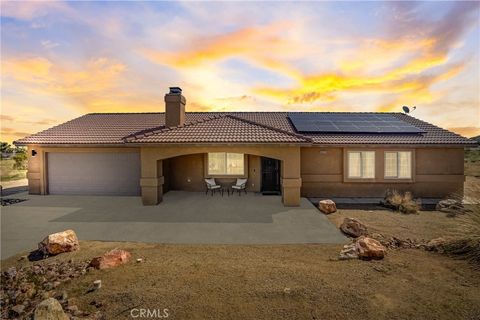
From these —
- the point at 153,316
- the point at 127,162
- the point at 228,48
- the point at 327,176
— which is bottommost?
the point at 153,316

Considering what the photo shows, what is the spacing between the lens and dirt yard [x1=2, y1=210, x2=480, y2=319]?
3811 millimetres

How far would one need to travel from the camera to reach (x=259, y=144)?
10.5m

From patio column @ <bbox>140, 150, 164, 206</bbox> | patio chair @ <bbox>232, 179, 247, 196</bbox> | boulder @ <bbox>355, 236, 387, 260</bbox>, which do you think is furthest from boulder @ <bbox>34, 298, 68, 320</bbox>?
patio chair @ <bbox>232, 179, 247, 196</bbox>

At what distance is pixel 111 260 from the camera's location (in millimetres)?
5461

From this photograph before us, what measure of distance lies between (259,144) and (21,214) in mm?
11010

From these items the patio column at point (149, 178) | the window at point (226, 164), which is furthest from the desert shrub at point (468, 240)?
the patio column at point (149, 178)

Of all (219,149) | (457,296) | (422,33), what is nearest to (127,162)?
(219,149)

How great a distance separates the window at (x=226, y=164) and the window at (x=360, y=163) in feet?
20.5

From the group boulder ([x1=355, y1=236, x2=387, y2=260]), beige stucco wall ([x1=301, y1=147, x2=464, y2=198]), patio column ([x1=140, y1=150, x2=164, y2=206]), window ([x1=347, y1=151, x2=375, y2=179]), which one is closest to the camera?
boulder ([x1=355, y1=236, x2=387, y2=260])

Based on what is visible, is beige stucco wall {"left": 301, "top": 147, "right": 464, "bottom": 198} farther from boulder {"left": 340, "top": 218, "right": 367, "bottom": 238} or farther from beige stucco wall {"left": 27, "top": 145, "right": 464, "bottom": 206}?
boulder {"left": 340, "top": 218, "right": 367, "bottom": 238}

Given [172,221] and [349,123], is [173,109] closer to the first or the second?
[172,221]

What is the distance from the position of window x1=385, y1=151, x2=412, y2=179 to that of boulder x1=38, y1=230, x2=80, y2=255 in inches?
577

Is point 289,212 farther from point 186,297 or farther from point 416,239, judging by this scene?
point 186,297

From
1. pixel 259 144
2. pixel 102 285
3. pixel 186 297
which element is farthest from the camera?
pixel 259 144
